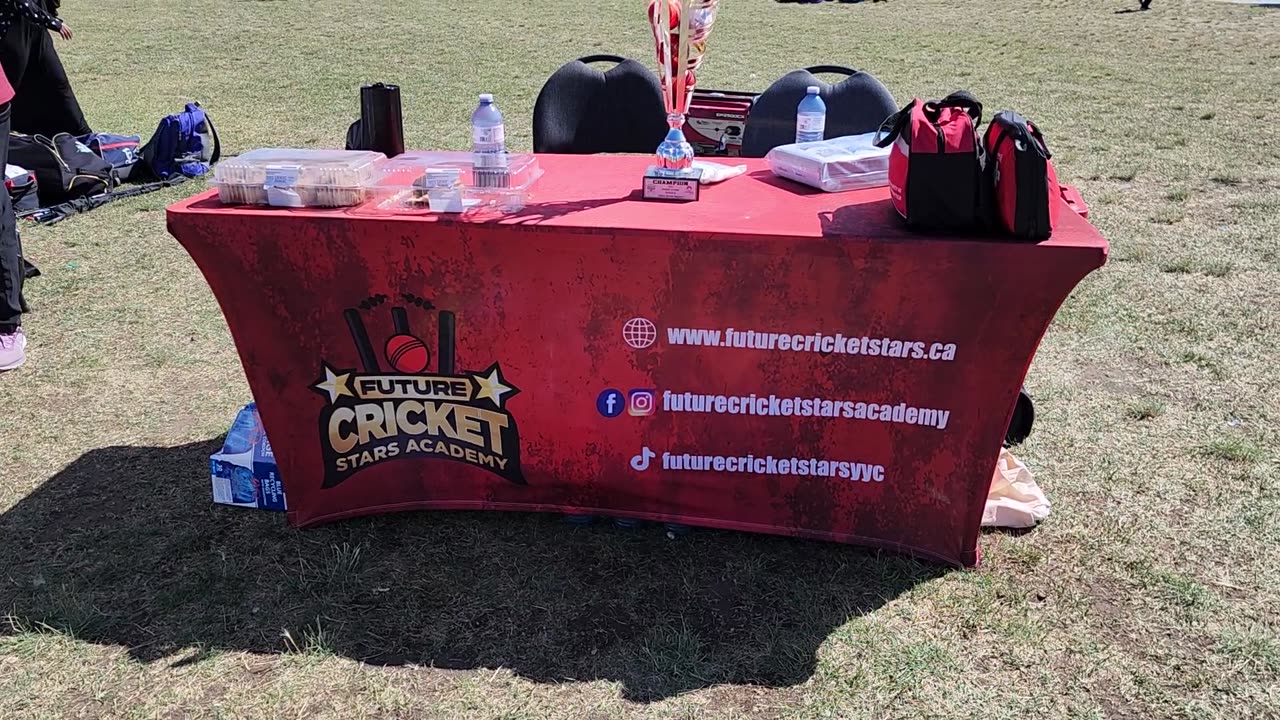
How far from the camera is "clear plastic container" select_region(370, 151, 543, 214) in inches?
104

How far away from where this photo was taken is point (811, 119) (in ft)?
11.4

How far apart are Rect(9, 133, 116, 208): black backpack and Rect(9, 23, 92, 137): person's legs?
0.63 feet

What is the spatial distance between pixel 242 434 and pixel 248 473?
16cm

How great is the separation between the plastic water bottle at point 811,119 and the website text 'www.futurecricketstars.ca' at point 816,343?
46.7 inches

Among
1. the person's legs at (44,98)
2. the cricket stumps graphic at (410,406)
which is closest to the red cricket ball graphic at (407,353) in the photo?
the cricket stumps graphic at (410,406)

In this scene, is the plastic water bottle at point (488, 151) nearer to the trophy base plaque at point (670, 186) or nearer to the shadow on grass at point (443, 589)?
the trophy base plaque at point (670, 186)

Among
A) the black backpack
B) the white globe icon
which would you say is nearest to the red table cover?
the white globe icon

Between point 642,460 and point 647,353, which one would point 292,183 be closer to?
point 647,353

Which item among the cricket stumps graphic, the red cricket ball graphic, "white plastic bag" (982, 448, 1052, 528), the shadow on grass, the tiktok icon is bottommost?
the shadow on grass

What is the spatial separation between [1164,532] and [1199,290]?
239 centimetres

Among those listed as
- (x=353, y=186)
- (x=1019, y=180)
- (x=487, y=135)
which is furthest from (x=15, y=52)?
(x=1019, y=180)

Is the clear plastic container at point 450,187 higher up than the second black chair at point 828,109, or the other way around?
the second black chair at point 828,109

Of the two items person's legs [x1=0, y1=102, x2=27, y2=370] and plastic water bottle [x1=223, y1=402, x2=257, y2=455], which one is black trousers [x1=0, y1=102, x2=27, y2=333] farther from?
plastic water bottle [x1=223, y1=402, x2=257, y2=455]

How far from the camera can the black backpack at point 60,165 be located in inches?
233
